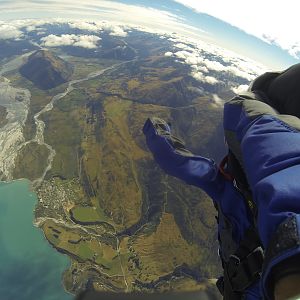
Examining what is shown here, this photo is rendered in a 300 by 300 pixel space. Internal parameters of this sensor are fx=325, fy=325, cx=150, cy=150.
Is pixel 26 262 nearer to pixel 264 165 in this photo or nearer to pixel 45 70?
pixel 264 165

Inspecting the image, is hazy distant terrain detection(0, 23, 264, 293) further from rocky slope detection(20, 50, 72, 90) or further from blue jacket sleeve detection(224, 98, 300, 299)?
blue jacket sleeve detection(224, 98, 300, 299)

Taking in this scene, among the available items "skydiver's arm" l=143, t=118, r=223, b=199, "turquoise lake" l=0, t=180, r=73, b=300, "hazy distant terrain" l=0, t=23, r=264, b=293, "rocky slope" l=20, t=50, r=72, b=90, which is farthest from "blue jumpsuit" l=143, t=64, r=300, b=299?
"rocky slope" l=20, t=50, r=72, b=90

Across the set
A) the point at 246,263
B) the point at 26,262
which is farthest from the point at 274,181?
the point at 26,262

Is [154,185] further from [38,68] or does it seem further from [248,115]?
[38,68]

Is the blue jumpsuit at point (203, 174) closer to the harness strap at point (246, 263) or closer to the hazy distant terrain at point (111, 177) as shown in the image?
the harness strap at point (246, 263)

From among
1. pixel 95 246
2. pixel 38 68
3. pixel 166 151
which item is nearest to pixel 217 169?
pixel 166 151
